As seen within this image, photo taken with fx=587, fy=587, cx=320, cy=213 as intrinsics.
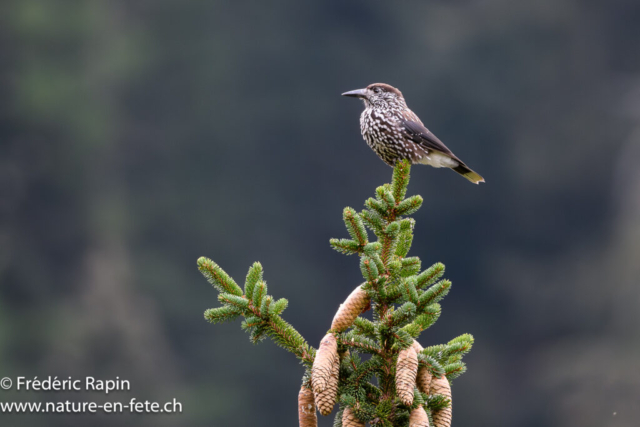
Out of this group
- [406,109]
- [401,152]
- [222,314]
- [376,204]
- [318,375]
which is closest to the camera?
[318,375]

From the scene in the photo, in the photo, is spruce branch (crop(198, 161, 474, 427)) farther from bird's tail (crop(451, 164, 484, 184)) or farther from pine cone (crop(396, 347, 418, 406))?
bird's tail (crop(451, 164, 484, 184))

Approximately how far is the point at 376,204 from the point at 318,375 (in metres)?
0.71

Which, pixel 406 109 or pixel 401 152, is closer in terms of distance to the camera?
pixel 401 152

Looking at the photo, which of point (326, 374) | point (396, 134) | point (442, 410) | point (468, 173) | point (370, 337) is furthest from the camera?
point (468, 173)

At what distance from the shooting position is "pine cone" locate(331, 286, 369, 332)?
1.86m

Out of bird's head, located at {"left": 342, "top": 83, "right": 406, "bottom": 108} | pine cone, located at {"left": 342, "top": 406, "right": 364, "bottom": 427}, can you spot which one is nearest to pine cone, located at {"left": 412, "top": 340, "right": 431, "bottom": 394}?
pine cone, located at {"left": 342, "top": 406, "right": 364, "bottom": 427}

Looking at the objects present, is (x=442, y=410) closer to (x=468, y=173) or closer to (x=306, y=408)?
(x=306, y=408)

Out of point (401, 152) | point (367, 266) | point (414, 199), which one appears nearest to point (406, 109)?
point (401, 152)

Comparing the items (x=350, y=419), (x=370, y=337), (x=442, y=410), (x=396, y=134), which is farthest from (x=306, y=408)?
(x=396, y=134)

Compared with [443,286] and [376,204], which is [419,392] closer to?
[443,286]

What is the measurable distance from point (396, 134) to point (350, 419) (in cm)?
213

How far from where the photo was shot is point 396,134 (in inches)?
139

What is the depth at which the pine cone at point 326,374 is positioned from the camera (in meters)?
1.63

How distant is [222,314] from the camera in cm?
188
